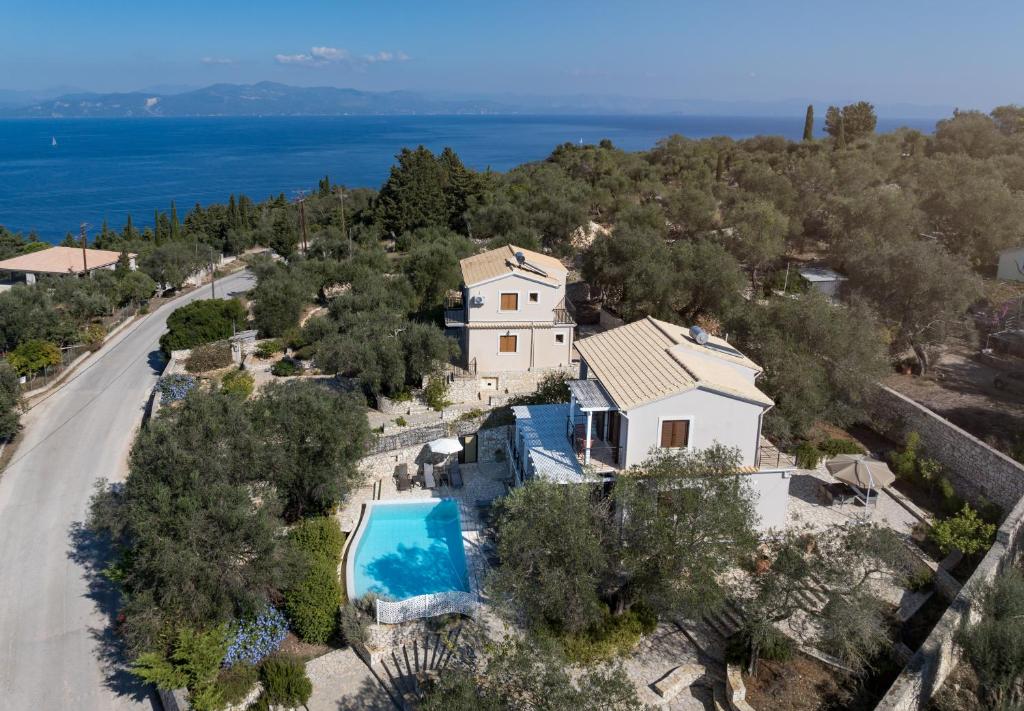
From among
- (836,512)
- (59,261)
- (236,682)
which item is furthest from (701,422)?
(59,261)

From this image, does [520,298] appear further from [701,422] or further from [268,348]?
[701,422]

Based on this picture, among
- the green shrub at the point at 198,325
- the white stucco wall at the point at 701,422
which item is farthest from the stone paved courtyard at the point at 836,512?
the green shrub at the point at 198,325

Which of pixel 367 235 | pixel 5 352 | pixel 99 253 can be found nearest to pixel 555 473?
pixel 5 352

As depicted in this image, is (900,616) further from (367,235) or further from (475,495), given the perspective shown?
(367,235)

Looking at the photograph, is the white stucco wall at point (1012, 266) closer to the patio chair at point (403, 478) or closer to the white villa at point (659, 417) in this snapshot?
the white villa at point (659, 417)

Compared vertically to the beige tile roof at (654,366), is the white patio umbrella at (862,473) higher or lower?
lower

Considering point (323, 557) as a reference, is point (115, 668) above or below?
below

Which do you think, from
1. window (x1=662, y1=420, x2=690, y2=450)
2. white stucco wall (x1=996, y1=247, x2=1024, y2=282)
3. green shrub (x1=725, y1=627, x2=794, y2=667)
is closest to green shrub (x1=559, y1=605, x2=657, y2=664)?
green shrub (x1=725, y1=627, x2=794, y2=667)
